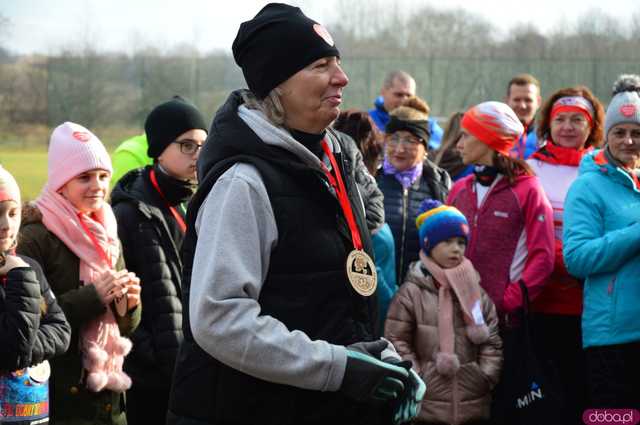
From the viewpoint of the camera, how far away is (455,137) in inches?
318

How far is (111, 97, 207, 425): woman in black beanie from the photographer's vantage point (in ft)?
16.0

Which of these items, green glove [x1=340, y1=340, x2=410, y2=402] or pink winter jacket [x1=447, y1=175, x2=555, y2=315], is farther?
pink winter jacket [x1=447, y1=175, x2=555, y2=315]

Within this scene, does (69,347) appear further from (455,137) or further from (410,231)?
(455,137)

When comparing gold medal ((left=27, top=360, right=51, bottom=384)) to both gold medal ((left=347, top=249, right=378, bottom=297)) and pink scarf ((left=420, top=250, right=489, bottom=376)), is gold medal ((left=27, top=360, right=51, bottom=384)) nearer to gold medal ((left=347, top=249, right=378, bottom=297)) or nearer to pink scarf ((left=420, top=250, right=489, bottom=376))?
gold medal ((left=347, top=249, right=378, bottom=297))

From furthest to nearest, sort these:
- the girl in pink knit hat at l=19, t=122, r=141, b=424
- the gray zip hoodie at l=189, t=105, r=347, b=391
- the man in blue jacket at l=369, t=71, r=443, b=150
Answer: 1. the man in blue jacket at l=369, t=71, r=443, b=150
2. the girl in pink knit hat at l=19, t=122, r=141, b=424
3. the gray zip hoodie at l=189, t=105, r=347, b=391

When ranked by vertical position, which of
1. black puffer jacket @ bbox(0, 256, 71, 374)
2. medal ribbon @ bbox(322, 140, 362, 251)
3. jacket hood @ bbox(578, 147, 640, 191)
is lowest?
black puffer jacket @ bbox(0, 256, 71, 374)

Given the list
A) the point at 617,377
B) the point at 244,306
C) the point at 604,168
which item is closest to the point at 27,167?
the point at 604,168

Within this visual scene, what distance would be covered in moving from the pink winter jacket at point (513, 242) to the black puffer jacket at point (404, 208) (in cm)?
53

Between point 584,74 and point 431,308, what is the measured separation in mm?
15195

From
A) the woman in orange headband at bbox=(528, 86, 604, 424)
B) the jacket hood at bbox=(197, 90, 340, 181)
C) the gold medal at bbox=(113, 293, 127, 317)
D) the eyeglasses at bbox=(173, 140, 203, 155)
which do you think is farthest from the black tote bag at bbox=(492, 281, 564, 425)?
the jacket hood at bbox=(197, 90, 340, 181)

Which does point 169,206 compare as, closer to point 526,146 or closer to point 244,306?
point 244,306

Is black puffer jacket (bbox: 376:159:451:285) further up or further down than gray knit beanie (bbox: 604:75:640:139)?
further down

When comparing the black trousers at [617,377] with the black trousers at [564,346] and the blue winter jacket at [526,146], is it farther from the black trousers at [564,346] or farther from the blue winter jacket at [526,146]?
the blue winter jacket at [526,146]

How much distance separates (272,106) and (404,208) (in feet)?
11.8
